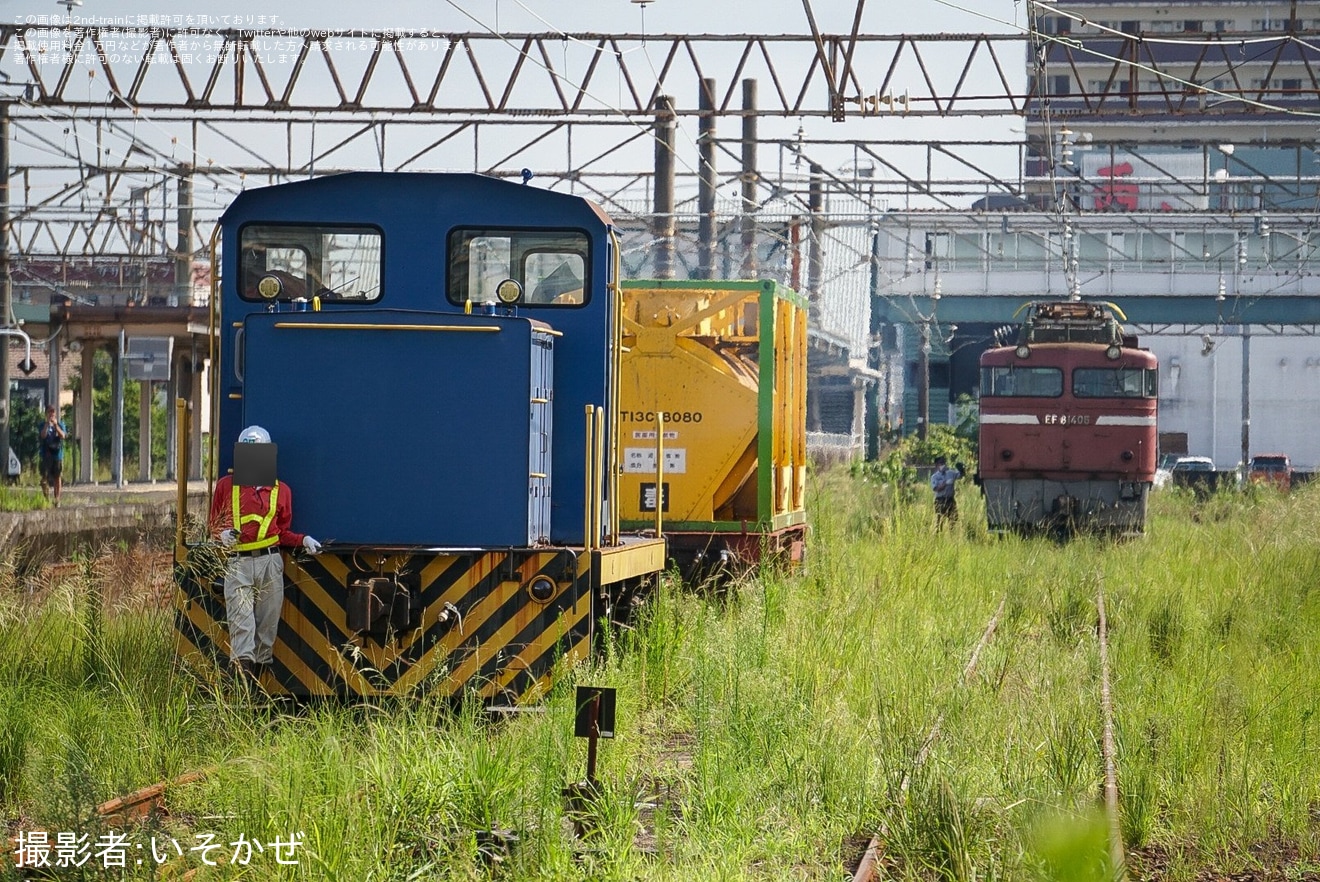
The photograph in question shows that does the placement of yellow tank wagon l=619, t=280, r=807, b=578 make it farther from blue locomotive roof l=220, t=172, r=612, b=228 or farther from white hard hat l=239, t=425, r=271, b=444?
white hard hat l=239, t=425, r=271, b=444

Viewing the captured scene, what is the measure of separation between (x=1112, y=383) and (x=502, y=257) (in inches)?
648

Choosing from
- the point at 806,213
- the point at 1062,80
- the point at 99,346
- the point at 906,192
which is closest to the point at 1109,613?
the point at 806,213

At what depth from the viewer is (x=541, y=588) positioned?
9.48 m

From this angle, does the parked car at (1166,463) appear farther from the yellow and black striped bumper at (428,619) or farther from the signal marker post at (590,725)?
the signal marker post at (590,725)

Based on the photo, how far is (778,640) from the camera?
1125 centimetres

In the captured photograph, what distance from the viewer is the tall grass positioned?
6.55 metres

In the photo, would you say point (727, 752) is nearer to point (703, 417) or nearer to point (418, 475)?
point (418, 475)

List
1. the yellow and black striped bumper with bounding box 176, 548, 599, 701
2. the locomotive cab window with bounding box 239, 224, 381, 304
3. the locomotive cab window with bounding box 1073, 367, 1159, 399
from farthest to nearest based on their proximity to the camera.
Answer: the locomotive cab window with bounding box 1073, 367, 1159, 399
the locomotive cab window with bounding box 239, 224, 381, 304
the yellow and black striped bumper with bounding box 176, 548, 599, 701

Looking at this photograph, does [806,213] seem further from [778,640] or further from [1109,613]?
[778,640]

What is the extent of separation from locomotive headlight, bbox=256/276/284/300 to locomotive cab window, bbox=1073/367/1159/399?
16.9 meters

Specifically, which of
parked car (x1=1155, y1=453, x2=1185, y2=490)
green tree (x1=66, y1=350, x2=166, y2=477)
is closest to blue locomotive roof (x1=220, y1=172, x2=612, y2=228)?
green tree (x1=66, y1=350, x2=166, y2=477)

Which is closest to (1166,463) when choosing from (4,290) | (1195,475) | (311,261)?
(1195,475)

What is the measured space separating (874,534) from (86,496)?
16050 mm

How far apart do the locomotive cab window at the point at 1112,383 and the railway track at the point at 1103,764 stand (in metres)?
12.0
